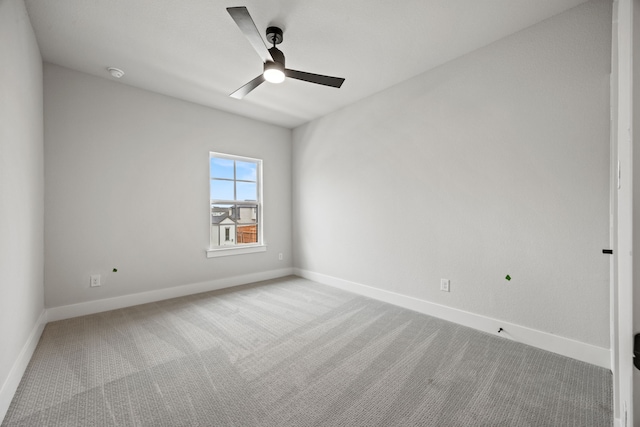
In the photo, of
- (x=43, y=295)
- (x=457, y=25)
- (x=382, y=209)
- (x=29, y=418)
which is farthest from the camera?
(x=382, y=209)

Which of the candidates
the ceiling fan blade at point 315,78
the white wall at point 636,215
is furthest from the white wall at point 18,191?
the white wall at point 636,215

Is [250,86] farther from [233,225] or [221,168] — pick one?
[233,225]

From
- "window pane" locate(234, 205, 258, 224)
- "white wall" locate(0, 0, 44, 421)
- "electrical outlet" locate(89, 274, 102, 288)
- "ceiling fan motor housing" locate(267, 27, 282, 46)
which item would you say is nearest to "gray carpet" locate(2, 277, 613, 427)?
"white wall" locate(0, 0, 44, 421)

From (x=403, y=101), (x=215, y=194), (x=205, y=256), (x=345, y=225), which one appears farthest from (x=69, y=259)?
(x=403, y=101)

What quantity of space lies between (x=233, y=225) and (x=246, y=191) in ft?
1.91

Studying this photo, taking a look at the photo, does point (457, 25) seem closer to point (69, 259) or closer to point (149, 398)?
point (149, 398)

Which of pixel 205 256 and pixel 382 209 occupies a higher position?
pixel 382 209

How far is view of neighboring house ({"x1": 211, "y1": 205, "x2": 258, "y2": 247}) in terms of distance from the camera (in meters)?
4.01

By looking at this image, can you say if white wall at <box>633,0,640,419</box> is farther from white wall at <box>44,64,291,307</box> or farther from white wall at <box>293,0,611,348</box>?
white wall at <box>44,64,291,307</box>

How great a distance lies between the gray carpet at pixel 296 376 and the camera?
149 centimetres

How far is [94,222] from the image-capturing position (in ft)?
9.83

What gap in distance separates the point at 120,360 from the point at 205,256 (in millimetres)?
1853

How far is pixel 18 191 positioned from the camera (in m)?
1.89

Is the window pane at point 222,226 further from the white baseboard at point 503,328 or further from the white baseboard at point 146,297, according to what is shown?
the white baseboard at point 503,328
